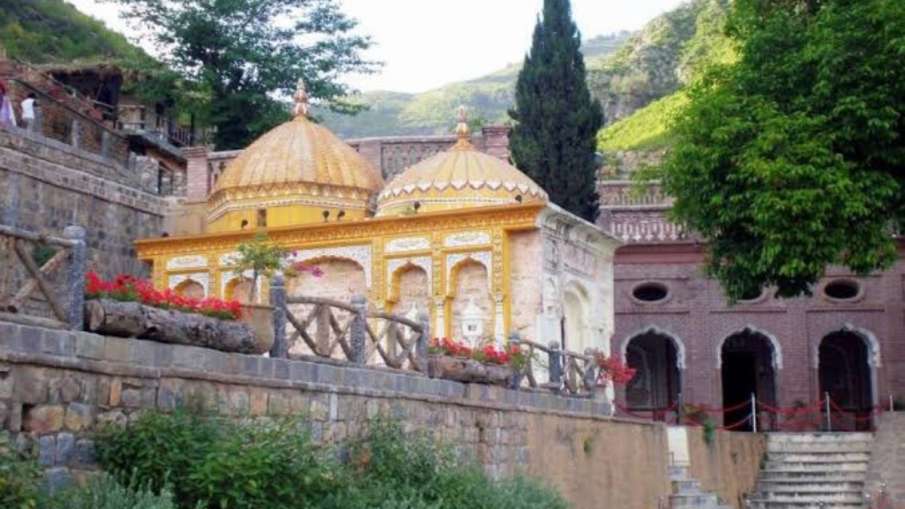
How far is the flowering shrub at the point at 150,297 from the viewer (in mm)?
8594

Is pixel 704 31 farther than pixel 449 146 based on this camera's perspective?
Yes

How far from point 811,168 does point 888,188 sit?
4.34 ft

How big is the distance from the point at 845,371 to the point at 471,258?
15092mm

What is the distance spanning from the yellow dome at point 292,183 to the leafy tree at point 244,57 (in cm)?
968

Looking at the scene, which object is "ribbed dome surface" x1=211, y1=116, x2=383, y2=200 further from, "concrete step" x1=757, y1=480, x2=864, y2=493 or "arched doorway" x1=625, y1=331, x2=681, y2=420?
"arched doorway" x1=625, y1=331, x2=681, y2=420

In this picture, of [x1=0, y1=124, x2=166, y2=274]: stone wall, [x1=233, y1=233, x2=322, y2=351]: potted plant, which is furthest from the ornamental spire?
[x1=0, y1=124, x2=166, y2=274]: stone wall

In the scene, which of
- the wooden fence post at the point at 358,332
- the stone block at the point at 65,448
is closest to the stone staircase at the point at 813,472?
the wooden fence post at the point at 358,332

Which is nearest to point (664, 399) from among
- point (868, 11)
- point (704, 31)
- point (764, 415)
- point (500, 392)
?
point (764, 415)

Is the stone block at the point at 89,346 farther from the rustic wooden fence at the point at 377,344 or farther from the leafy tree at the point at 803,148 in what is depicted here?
the leafy tree at the point at 803,148

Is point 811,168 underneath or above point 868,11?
underneath

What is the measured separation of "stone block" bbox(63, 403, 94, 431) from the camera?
805 centimetres

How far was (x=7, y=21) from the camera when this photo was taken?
4234 cm

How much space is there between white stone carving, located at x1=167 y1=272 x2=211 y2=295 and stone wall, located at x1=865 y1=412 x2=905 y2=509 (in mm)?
12544

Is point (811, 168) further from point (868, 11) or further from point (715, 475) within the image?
point (715, 475)
